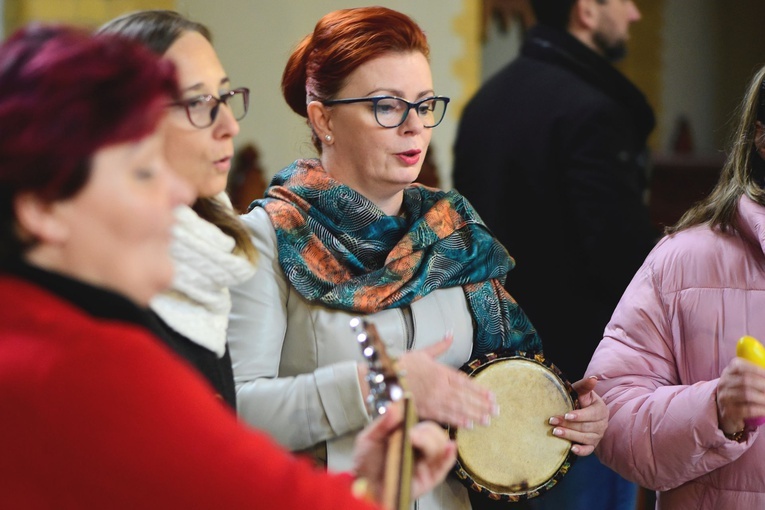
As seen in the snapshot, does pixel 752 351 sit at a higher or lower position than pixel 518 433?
higher

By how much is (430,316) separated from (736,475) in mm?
703

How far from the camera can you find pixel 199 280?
63.6 inches

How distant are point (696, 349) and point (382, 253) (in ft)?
2.29

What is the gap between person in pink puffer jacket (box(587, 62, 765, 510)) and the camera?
205 cm

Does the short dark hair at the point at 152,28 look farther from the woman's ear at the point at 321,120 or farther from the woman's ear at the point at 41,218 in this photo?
the woman's ear at the point at 41,218

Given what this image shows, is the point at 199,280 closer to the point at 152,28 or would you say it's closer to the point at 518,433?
the point at 152,28

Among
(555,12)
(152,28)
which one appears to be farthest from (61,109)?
(555,12)

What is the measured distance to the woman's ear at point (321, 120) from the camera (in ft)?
7.50

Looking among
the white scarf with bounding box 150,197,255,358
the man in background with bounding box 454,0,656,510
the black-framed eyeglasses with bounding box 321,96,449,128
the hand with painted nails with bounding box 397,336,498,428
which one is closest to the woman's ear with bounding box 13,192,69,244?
the white scarf with bounding box 150,197,255,358

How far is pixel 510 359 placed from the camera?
222 cm

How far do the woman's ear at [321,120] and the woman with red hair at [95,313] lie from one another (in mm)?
1247

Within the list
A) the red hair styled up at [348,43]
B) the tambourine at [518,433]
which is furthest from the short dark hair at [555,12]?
the tambourine at [518,433]

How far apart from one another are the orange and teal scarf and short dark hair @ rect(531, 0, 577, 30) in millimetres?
1328

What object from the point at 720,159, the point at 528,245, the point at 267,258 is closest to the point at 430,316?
the point at 267,258
